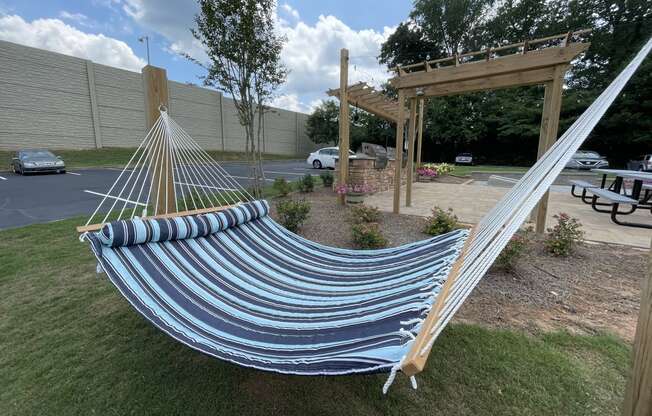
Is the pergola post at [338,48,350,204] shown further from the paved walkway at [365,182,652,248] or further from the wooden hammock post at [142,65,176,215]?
the wooden hammock post at [142,65,176,215]

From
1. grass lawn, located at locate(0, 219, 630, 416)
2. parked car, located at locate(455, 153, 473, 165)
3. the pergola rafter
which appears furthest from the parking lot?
parked car, located at locate(455, 153, 473, 165)

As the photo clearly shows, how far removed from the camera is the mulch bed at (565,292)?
1798 millimetres

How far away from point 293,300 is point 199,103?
723 inches

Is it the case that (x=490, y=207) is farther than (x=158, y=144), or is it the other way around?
(x=490, y=207)

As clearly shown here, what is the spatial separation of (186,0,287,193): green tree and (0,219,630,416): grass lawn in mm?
3433

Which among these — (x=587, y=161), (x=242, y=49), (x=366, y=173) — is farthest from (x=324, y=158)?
(x=587, y=161)

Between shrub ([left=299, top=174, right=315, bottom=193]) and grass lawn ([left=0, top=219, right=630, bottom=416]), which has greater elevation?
shrub ([left=299, top=174, right=315, bottom=193])

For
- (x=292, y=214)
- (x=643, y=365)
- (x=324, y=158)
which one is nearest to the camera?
(x=643, y=365)

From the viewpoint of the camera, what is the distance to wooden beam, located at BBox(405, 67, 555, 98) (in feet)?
12.1

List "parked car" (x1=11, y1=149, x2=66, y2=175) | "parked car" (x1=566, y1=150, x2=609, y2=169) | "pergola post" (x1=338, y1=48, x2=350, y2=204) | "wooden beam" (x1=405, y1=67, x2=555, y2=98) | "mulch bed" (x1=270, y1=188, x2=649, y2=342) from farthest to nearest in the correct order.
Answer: "parked car" (x1=566, y1=150, x2=609, y2=169), "parked car" (x1=11, y1=149, x2=66, y2=175), "pergola post" (x1=338, y1=48, x2=350, y2=204), "wooden beam" (x1=405, y1=67, x2=555, y2=98), "mulch bed" (x1=270, y1=188, x2=649, y2=342)

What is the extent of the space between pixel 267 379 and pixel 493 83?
178 inches

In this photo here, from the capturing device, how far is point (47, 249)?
2.99 meters

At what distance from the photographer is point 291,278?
1802mm

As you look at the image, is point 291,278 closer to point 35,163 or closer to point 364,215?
point 364,215
